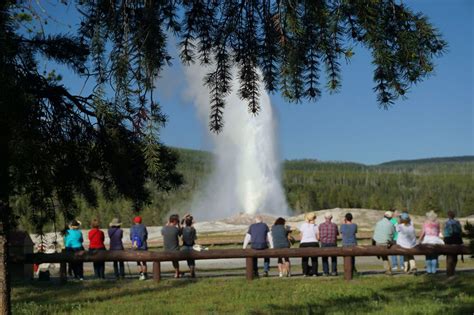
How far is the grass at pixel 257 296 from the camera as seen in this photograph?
363 inches

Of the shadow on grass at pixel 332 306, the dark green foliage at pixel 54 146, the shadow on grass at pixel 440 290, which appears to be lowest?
the shadow on grass at pixel 440 290

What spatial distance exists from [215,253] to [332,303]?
4.50 meters

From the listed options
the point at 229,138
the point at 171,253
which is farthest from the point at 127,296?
the point at 229,138

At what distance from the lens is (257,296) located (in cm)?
1084

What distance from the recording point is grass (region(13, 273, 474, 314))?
9.21 meters

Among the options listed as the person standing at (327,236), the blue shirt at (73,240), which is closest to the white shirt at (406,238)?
the person standing at (327,236)

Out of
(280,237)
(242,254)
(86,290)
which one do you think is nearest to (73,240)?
(86,290)

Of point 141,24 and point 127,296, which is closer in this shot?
point 141,24

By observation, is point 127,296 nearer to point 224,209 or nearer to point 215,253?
point 215,253

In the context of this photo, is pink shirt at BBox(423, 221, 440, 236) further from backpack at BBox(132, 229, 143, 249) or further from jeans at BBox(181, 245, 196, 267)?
backpack at BBox(132, 229, 143, 249)

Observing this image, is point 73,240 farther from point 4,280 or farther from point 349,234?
point 4,280

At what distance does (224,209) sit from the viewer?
231 feet

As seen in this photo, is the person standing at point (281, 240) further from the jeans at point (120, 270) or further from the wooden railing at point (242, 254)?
the jeans at point (120, 270)

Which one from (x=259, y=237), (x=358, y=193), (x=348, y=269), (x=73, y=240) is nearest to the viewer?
(x=348, y=269)
